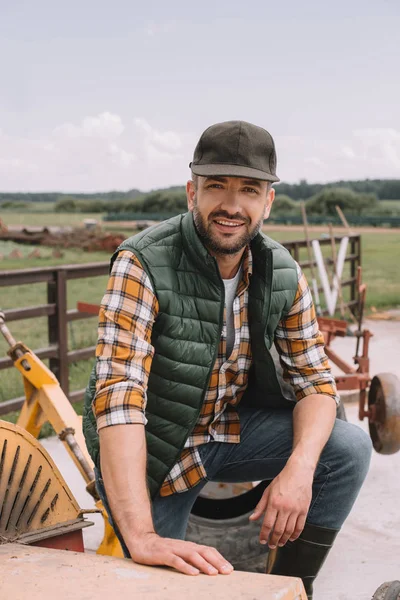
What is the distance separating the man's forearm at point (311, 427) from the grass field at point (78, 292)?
157 inches

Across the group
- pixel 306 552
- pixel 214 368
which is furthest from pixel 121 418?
pixel 306 552

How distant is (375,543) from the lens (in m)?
3.29

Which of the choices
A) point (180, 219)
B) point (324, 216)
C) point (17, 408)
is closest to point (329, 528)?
point (180, 219)

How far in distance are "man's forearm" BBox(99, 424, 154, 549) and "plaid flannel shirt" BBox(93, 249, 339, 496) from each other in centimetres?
4

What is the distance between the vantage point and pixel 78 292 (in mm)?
17188

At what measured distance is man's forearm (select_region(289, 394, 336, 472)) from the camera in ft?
7.03

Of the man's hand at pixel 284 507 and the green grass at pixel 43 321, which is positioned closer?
the man's hand at pixel 284 507

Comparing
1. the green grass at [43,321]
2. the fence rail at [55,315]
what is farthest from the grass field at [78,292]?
the fence rail at [55,315]

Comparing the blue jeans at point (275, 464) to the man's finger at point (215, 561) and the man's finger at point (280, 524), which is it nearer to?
the man's finger at point (280, 524)

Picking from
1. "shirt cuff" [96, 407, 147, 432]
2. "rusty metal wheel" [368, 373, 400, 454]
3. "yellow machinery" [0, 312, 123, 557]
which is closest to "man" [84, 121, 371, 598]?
"shirt cuff" [96, 407, 147, 432]

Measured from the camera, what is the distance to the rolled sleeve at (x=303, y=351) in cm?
239

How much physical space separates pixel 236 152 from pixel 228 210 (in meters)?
0.16

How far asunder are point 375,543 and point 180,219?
178 centimetres

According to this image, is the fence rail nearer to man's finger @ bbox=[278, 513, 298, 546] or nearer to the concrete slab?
man's finger @ bbox=[278, 513, 298, 546]
